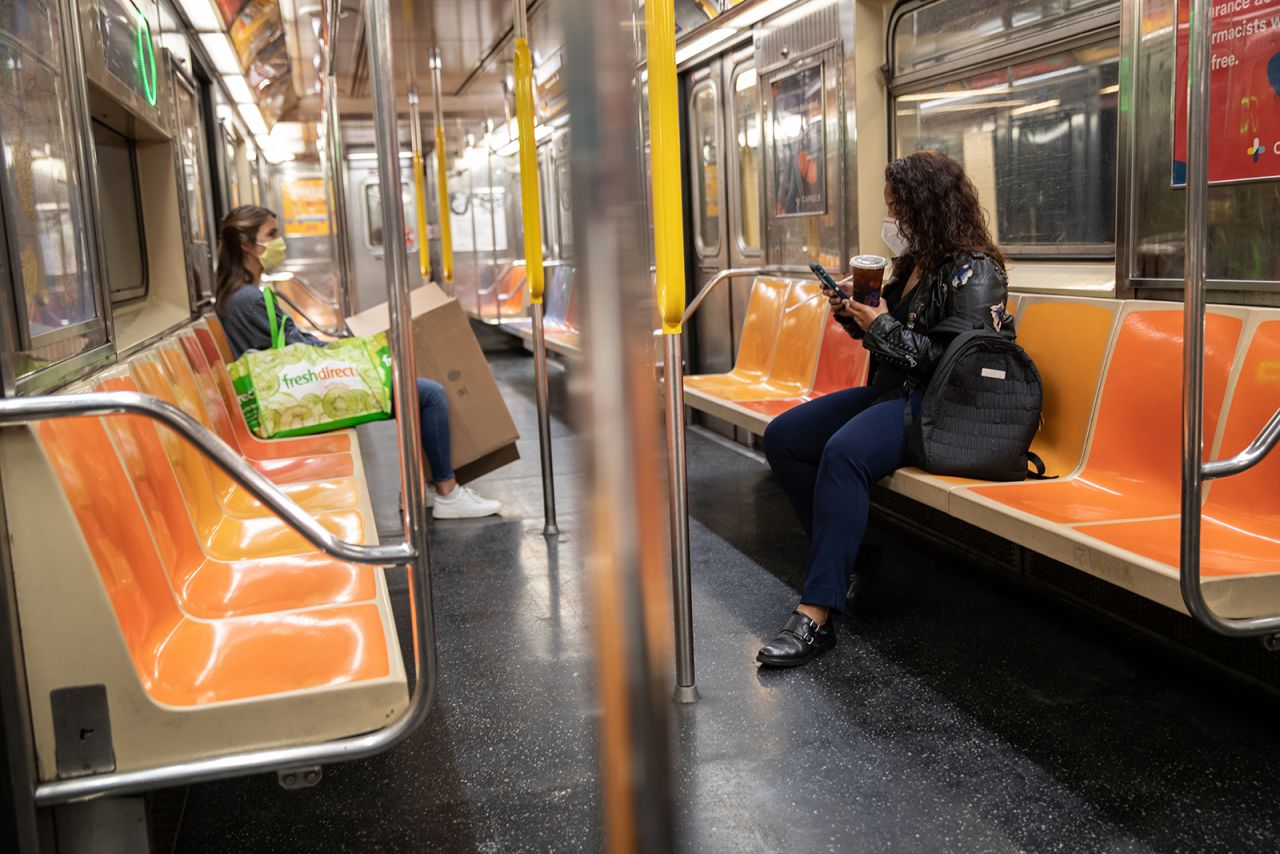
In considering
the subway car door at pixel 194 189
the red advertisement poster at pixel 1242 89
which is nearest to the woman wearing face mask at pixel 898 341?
the red advertisement poster at pixel 1242 89

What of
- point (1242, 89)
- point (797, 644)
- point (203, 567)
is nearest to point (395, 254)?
point (203, 567)

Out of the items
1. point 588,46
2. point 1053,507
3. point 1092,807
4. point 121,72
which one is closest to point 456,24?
point 121,72

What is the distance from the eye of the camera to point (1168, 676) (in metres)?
3.01

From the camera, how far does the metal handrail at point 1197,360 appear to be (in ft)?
6.61

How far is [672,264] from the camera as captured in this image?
2820 millimetres

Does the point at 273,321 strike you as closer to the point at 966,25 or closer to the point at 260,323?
the point at 260,323

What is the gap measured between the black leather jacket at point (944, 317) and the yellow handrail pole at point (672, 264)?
0.74 meters

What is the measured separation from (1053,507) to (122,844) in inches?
87.9

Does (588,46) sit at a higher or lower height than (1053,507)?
higher

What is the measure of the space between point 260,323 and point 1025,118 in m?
3.06

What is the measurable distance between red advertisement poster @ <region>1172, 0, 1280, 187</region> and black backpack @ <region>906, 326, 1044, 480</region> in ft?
2.17

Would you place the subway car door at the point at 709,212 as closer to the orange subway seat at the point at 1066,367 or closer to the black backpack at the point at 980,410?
the orange subway seat at the point at 1066,367

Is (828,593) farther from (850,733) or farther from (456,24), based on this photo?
(456,24)

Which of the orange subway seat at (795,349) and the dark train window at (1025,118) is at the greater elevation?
the dark train window at (1025,118)
